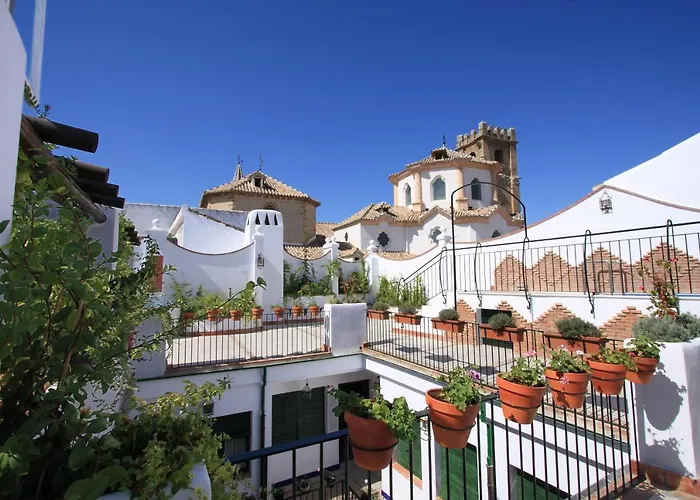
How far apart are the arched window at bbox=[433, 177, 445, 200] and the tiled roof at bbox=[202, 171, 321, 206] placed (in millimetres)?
8764

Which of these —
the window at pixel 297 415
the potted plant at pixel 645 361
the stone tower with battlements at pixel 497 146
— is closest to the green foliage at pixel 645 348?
the potted plant at pixel 645 361

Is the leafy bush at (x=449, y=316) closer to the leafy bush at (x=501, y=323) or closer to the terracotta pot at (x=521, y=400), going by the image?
the leafy bush at (x=501, y=323)

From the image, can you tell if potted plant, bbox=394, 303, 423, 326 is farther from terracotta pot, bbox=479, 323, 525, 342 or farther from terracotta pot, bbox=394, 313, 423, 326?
terracotta pot, bbox=479, 323, 525, 342

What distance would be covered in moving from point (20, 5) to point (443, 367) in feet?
24.2

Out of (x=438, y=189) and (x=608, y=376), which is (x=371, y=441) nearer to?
(x=608, y=376)

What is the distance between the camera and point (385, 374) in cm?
791

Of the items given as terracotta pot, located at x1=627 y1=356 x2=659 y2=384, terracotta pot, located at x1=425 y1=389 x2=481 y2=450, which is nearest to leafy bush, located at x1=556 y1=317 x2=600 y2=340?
terracotta pot, located at x1=627 y1=356 x2=659 y2=384

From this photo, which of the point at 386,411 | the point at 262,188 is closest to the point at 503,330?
the point at 386,411

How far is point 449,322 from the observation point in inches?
307

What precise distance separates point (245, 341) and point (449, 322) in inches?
230

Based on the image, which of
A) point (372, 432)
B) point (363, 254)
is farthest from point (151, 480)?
point (363, 254)

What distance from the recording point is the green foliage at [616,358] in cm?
337

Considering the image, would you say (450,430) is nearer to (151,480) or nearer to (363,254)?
(151,480)

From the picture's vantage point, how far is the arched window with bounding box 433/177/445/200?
25062 millimetres
